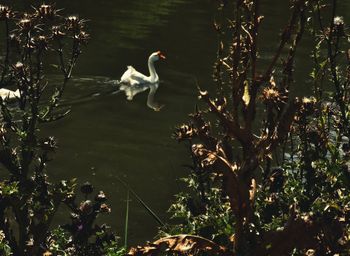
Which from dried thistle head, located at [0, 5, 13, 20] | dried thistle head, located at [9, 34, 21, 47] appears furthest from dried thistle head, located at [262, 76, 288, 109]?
dried thistle head, located at [9, 34, 21, 47]

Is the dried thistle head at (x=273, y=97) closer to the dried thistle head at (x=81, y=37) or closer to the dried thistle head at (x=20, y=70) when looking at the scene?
the dried thistle head at (x=81, y=37)

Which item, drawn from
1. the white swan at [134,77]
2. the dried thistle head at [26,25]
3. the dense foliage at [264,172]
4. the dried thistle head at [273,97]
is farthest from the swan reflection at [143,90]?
the dried thistle head at [273,97]

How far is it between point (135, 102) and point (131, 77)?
1.30 metres

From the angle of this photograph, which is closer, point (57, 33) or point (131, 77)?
point (57, 33)

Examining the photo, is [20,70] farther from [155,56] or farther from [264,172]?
[155,56]

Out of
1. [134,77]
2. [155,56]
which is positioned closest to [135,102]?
[134,77]

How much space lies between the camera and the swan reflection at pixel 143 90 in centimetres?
1639

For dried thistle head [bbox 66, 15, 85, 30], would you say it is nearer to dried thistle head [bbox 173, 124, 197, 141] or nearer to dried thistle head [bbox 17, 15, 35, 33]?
dried thistle head [bbox 17, 15, 35, 33]

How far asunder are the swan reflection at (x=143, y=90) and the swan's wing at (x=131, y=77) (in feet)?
0.35

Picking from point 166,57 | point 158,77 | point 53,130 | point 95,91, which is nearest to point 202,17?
point 166,57

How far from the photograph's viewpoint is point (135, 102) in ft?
54.9

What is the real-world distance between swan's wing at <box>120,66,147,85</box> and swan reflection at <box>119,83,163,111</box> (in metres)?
0.11

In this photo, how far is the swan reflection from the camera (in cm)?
1639

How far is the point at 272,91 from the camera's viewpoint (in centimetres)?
318
